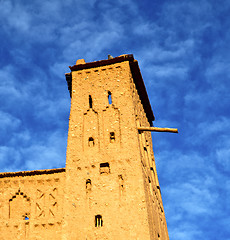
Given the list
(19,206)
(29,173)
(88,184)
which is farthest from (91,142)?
(19,206)

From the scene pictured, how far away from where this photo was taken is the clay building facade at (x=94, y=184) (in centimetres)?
1180

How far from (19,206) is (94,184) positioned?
2.91 m

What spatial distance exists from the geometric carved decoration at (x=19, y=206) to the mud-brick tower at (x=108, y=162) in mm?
1636

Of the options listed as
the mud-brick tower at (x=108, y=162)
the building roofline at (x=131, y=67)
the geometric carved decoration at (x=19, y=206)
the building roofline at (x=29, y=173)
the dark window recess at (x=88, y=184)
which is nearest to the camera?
the mud-brick tower at (x=108, y=162)

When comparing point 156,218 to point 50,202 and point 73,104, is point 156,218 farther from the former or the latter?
point 73,104

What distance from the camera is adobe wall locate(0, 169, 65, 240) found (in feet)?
40.6

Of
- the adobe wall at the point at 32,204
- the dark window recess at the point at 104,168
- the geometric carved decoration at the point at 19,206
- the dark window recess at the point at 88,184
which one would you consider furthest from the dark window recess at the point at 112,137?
the geometric carved decoration at the point at 19,206

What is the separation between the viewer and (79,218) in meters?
11.9

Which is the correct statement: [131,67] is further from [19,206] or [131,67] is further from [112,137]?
[19,206]

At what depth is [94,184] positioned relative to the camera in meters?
12.6

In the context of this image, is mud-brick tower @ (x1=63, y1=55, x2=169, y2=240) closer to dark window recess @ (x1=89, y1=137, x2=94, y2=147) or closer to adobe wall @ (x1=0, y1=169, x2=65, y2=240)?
dark window recess @ (x1=89, y1=137, x2=94, y2=147)

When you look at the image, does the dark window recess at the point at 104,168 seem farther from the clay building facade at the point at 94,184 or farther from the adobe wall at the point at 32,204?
the adobe wall at the point at 32,204

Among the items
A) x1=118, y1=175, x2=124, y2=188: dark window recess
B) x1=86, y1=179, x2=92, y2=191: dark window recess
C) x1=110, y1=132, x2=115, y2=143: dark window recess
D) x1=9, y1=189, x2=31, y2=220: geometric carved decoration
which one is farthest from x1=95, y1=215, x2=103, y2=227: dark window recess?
x1=110, y1=132, x2=115, y2=143: dark window recess

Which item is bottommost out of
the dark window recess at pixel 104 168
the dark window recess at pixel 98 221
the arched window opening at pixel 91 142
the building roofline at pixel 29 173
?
the dark window recess at pixel 98 221
